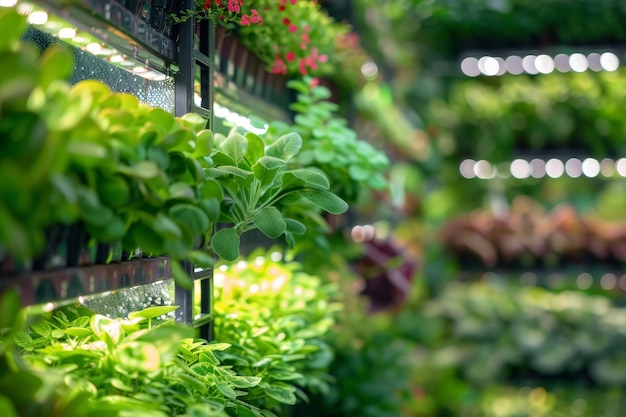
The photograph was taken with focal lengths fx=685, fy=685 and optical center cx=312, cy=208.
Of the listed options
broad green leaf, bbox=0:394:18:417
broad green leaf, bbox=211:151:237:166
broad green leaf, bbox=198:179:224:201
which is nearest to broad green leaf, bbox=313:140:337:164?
broad green leaf, bbox=211:151:237:166

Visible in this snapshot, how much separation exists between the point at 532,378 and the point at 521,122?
2065 millimetres

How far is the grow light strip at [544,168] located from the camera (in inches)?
220

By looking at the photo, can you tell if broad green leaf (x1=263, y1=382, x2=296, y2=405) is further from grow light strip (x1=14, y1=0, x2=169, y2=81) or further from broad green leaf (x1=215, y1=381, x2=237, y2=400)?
grow light strip (x1=14, y1=0, x2=169, y2=81)

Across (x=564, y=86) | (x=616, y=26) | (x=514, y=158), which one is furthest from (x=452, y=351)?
(x=616, y=26)

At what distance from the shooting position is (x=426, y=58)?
243 inches

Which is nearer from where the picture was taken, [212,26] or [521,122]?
[212,26]

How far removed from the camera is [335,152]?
2176 mm

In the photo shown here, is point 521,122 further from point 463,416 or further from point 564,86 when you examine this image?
point 463,416

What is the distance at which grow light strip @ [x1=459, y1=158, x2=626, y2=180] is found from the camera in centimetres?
558


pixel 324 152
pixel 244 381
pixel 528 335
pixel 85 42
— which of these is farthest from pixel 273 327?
pixel 528 335

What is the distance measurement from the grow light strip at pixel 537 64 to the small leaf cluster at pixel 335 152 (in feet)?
13.8

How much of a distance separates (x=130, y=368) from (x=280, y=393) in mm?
535

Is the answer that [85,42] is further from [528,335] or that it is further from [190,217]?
[528,335]

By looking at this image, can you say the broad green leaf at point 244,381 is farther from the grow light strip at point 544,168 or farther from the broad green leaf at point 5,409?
the grow light strip at point 544,168
